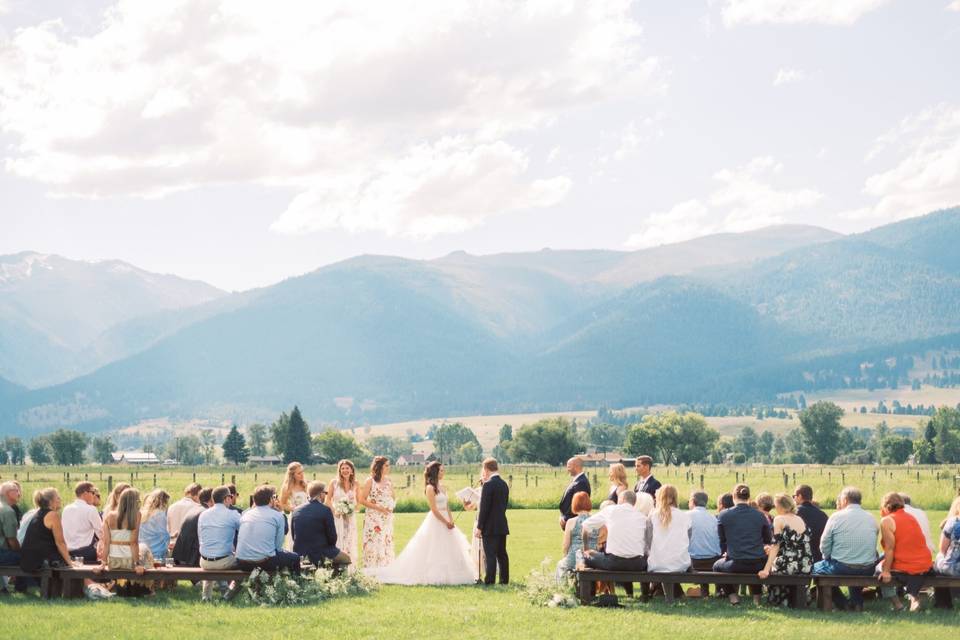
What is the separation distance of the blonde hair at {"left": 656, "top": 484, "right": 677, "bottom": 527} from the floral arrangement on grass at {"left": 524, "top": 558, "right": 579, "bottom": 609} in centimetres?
169

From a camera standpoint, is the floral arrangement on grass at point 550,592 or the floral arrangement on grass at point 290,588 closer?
the floral arrangement on grass at point 550,592

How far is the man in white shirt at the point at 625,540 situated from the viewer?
1576cm

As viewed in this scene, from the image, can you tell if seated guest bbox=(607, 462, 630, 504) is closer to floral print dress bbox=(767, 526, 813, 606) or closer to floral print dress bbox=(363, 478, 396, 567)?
floral print dress bbox=(767, 526, 813, 606)

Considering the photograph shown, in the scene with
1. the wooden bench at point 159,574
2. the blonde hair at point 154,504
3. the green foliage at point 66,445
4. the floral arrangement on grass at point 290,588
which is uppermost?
the green foliage at point 66,445

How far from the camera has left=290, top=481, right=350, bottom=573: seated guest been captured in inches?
669

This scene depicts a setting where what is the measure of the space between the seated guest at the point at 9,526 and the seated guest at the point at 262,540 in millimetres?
3571

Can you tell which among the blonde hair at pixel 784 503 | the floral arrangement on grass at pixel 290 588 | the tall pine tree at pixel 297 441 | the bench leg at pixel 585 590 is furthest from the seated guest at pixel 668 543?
the tall pine tree at pixel 297 441

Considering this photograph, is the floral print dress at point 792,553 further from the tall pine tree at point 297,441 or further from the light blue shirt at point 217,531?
the tall pine tree at point 297,441

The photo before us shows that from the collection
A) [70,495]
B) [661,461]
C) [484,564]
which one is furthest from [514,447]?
[484,564]

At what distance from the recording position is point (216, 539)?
646 inches

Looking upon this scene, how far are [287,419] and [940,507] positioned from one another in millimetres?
112148

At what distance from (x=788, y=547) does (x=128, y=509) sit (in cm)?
961

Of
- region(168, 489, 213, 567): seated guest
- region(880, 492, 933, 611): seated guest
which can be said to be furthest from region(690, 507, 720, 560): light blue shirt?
region(168, 489, 213, 567): seated guest

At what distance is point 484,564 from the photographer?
18.9 meters
